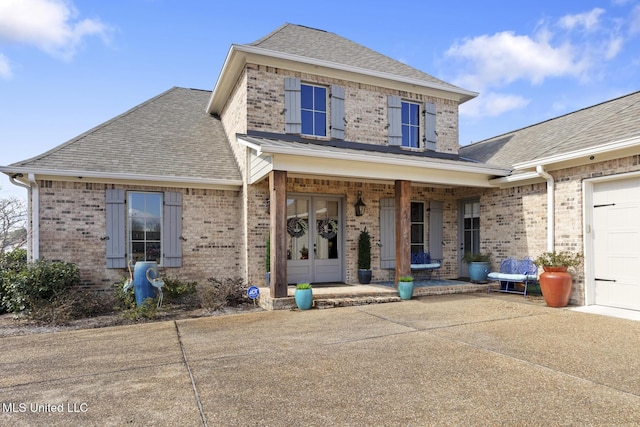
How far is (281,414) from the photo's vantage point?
3113 mm

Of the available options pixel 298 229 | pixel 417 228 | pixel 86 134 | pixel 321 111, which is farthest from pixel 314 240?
pixel 86 134

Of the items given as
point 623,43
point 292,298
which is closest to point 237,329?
point 292,298

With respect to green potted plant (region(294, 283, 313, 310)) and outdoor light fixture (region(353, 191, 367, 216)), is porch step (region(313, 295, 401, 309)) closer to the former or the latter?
green potted plant (region(294, 283, 313, 310))

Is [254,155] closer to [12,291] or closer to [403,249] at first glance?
[403,249]

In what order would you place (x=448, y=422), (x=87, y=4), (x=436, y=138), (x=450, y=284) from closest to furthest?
(x=448, y=422)
(x=87, y=4)
(x=450, y=284)
(x=436, y=138)

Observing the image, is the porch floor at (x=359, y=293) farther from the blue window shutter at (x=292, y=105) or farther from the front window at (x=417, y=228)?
the blue window shutter at (x=292, y=105)

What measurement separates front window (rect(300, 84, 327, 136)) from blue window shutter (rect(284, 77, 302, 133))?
270 mm

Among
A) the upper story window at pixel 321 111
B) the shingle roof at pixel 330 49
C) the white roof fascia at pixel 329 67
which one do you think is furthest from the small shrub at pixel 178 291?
the shingle roof at pixel 330 49

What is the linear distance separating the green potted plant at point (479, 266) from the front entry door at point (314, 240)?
3451 millimetres

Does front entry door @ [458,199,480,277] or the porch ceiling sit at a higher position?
the porch ceiling

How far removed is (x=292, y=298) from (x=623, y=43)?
1297 cm

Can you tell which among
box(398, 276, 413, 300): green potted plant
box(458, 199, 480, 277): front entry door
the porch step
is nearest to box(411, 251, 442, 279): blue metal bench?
box(458, 199, 480, 277): front entry door

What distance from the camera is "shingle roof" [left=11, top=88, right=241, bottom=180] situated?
8.49m

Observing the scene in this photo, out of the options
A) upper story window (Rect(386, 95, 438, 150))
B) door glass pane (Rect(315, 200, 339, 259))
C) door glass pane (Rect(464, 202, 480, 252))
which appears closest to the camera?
door glass pane (Rect(315, 200, 339, 259))
